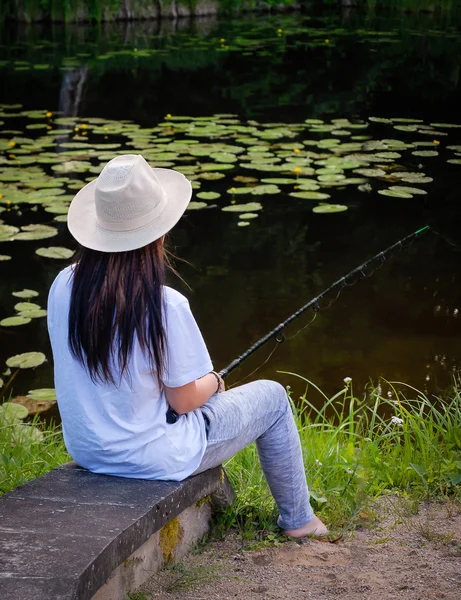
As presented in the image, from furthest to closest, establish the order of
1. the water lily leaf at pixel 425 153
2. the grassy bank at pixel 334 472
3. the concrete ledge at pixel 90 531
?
the water lily leaf at pixel 425 153
the grassy bank at pixel 334 472
the concrete ledge at pixel 90 531

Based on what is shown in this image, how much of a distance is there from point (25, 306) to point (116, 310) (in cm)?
226

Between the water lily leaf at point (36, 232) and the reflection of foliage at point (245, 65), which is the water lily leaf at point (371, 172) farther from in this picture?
the water lily leaf at point (36, 232)

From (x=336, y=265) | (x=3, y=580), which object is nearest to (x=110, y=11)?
(x=336, y=265)

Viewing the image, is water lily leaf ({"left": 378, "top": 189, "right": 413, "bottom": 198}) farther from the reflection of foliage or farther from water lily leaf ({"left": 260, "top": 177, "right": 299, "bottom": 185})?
the reflection of foliage

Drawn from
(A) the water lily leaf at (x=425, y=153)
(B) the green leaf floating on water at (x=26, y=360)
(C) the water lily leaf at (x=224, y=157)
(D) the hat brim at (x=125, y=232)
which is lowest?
(B) the green leaf floating on water at (x=26, y=360)

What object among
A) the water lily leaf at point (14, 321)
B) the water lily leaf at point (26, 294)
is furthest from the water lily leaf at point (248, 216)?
the water lily leaf at point (14, 321)

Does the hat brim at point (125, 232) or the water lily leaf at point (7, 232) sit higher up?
the hat brim at point (125, 232)

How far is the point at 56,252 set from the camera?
4312 millimetres

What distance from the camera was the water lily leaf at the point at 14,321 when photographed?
11.7 feet

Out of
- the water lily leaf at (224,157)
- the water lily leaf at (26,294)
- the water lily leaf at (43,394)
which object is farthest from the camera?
the water lily leaf at (224,157)

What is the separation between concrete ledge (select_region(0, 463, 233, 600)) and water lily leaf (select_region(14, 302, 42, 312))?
6.65ft

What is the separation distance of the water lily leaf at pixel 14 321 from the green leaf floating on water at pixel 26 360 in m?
0.24

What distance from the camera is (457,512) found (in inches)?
81.2

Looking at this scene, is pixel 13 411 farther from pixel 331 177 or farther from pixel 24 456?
pixel 331 177
